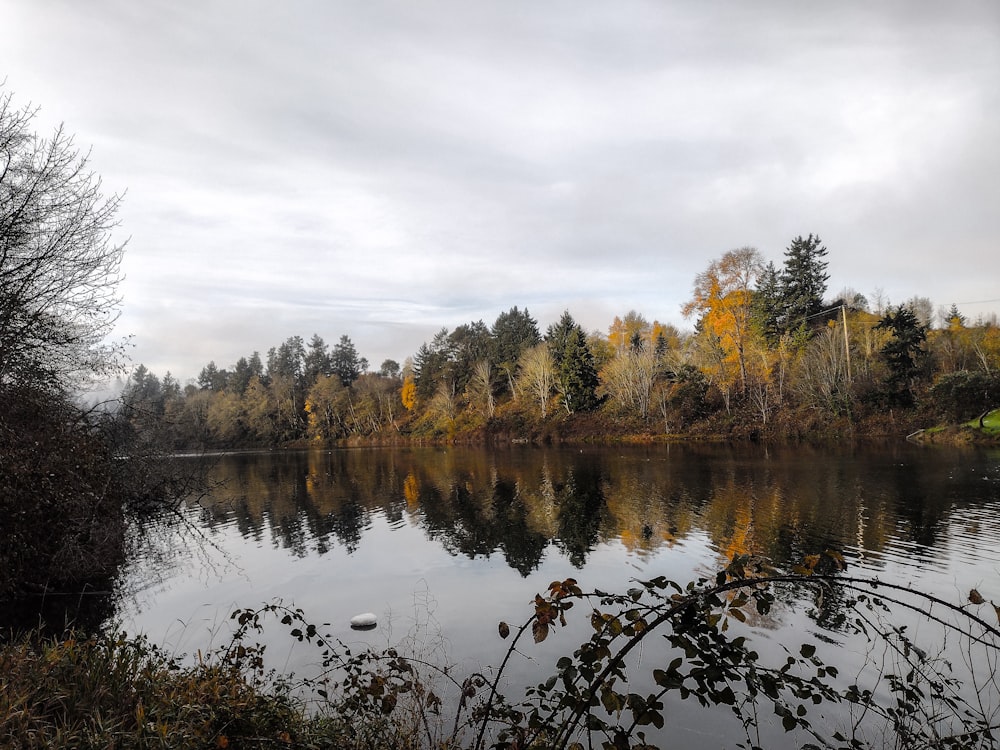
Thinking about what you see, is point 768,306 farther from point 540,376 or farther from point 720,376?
Result: point 540,376

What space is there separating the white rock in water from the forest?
981 cm

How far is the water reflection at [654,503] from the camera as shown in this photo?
50.1 feet

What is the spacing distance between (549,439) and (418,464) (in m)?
19.0

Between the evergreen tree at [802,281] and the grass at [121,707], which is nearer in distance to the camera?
the grass at [121,707]

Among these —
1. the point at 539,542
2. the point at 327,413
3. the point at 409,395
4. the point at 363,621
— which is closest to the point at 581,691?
the point at 363,621

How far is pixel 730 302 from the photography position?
47.6 m

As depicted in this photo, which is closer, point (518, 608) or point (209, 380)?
point (518, 608)

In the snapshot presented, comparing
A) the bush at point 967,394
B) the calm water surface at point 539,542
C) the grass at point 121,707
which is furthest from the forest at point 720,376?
the grass at point 121,707

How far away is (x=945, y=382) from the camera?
121 feet

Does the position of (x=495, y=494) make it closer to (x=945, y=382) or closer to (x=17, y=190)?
(x=17, y=190)

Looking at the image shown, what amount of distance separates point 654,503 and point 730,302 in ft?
106

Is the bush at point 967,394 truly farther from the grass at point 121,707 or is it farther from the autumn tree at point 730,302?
the grass at point 121,707

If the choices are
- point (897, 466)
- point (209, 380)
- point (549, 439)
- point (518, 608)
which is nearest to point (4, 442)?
point (518, 608)

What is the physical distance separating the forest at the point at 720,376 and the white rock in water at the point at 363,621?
32.2ft
